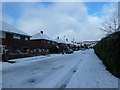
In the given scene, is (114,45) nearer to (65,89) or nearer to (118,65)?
(118,65)

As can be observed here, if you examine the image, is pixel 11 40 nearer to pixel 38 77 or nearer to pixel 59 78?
pixel 38 77

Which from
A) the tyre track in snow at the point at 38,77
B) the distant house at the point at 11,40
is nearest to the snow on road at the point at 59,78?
the tyre track in snow at the point at 38,77

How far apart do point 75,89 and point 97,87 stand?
1070mm

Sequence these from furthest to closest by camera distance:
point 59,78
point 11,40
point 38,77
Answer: point 11,40 → point 38,77 → point 59,78

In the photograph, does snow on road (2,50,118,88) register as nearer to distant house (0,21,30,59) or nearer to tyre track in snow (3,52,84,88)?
tyre track in snow (3,52,84,88)

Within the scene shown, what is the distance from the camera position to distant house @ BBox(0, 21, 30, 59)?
21.4 metres

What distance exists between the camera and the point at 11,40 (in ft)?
77.0

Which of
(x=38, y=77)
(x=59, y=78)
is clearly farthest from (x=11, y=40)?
(x=59, y=78)

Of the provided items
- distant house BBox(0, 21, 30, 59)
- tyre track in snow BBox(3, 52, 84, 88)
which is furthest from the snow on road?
distant house BBox(0, 21, 30, 59)

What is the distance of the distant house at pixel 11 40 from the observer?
844 inches

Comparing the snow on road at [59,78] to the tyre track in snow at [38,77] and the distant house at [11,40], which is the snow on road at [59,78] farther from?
the distant house at [11,40]

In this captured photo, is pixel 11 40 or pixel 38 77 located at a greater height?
pixel 11 40

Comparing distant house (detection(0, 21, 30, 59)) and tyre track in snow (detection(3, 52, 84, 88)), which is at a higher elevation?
distant house (detection(0, 21, 30, 59))

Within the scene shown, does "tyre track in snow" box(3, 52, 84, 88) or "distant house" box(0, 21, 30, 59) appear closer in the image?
"tyre track in snow" box(3, 52, 84, 88)
